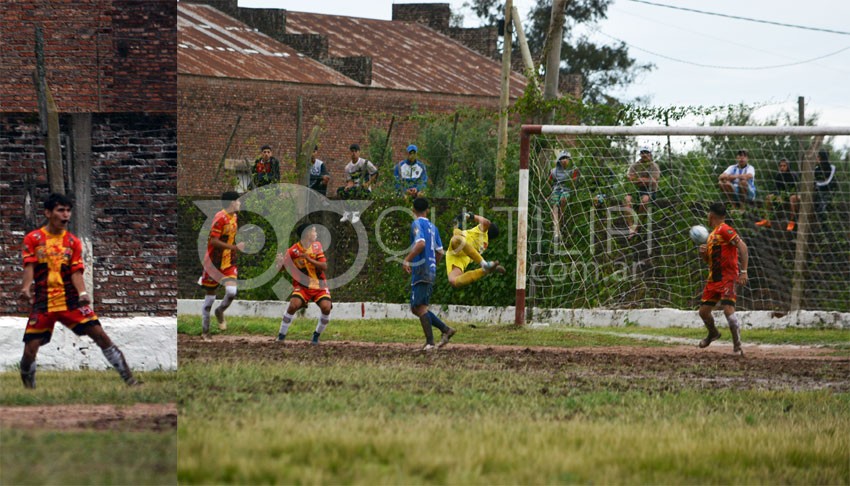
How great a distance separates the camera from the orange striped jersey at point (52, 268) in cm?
1131

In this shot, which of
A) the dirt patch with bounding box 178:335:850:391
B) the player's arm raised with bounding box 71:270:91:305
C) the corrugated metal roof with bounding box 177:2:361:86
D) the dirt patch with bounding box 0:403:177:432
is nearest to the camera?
the dirt patch with bounding box 0:403:177:432

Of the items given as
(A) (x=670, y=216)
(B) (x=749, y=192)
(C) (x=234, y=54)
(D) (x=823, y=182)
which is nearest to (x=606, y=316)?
(A) (x=670, y=216)

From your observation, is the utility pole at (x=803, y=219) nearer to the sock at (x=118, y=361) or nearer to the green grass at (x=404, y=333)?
the green grass at (x=404, y=333)

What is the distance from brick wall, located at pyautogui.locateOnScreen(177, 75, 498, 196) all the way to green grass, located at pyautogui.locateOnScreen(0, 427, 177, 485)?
90.0 feet

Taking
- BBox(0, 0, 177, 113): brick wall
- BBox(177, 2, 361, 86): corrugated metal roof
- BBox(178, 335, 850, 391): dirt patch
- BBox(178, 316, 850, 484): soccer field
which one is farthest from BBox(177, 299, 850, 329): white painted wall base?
BBox(177, 2, 361, 86): corrugated metal roof

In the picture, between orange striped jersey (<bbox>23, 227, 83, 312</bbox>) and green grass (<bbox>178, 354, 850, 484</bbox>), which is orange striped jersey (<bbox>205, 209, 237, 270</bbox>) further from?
green grass (<bbox>178, 354, 850, 484</bbox>)

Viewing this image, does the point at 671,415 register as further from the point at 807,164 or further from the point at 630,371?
the point at 807,164

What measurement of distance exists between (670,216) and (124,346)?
873 centimetres

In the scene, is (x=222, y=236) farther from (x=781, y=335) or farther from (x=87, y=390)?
(x=781, y=335)

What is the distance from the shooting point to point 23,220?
46.3 feet

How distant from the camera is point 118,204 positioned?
1407 centimetres

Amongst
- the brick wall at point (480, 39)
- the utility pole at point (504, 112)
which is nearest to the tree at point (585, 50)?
the brick wall at point (480, 39)

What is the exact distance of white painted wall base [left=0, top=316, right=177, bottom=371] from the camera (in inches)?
551

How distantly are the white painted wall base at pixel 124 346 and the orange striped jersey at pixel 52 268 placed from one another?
2.62 metres
